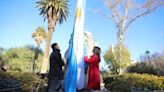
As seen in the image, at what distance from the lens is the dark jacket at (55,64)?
9242 millimetres

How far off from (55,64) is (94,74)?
1594mm

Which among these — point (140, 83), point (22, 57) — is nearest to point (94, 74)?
point (140, 83)

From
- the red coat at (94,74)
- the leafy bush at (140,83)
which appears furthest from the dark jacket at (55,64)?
the leafy bush at (140,83)

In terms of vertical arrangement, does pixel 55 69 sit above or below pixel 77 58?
below

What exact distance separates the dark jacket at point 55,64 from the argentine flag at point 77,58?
877mm

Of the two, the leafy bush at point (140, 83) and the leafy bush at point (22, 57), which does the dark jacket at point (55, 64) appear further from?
the leafy bush at point (22, 57)

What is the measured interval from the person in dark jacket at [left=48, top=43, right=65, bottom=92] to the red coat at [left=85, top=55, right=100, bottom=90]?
128 cm

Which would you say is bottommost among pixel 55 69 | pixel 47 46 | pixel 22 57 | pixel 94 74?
pixel 94 74

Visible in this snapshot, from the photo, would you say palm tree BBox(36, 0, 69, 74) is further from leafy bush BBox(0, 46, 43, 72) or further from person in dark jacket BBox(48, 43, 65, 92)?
person in dark jacket BBox(48, 43, 65, 92)

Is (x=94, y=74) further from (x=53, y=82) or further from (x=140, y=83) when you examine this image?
(x=140, y=83)

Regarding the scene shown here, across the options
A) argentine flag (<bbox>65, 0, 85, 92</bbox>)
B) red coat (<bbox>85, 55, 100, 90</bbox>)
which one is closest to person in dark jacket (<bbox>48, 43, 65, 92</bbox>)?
argentine flag (<bbox>65, 0, 85, 92</bbox>)

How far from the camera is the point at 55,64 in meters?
9.38

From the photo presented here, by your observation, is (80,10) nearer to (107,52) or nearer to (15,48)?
(107,52)

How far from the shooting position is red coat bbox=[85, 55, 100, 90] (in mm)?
8125
